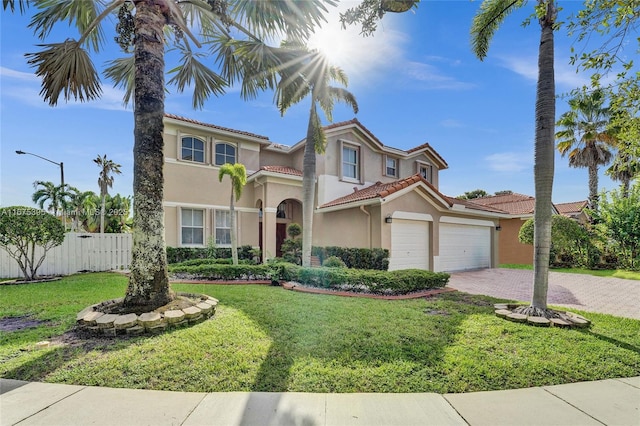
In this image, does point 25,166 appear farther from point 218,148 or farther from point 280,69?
point 280,69

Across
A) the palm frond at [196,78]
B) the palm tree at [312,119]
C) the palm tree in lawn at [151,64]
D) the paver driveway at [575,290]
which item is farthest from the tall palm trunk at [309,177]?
the paver driveway at [575,290]

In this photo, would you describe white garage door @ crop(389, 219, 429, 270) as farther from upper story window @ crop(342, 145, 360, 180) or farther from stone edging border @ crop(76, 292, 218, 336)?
stone edging border @ crop(76, 292, 218, 336)

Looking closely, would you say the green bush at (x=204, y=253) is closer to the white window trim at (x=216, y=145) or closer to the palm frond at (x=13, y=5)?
the white window trim at (x=216, y=145)

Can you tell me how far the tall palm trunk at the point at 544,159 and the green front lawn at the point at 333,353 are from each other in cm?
112

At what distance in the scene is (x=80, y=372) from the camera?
12.1 feet

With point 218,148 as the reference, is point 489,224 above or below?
below

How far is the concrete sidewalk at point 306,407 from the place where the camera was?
2.80 m

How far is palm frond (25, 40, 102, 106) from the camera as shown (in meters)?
7.09

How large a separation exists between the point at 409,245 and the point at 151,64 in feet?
39.5

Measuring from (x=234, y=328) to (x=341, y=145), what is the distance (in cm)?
1333

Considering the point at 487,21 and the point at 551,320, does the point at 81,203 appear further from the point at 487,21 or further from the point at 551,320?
the point at 551,320

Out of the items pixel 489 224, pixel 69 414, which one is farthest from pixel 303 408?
pixel 489 224

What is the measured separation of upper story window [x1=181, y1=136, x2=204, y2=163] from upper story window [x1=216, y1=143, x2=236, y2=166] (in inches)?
34.3

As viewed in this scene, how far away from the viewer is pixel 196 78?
9820 millimetres
